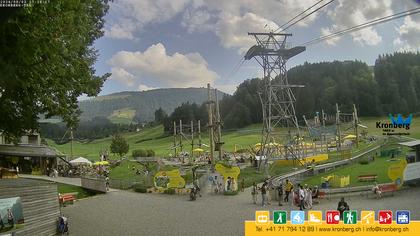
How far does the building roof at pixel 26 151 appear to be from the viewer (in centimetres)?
5774

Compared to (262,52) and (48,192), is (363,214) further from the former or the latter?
(262,52)

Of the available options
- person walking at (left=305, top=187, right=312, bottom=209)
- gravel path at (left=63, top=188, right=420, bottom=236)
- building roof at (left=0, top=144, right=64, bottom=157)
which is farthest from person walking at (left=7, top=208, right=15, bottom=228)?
building roof at (left=0, top=144, right=64, bottom=157)

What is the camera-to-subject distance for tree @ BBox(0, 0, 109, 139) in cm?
1373

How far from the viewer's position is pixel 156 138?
15450 cm

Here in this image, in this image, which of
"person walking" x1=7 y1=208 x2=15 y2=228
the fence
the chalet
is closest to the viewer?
"person walking" x1=7 y1=208 x2=15 y2=228

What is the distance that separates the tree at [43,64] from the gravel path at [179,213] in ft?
19.2

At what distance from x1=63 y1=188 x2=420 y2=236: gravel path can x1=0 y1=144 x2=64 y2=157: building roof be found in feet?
91.0

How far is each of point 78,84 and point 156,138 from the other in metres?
134

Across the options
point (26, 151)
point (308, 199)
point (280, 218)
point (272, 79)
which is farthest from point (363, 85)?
point (280, 218)

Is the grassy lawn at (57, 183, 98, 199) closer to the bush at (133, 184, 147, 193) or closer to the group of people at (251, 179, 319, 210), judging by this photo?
the bush at (133, 184, 147, 193)

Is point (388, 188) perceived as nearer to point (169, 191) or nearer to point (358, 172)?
point (358, 172)

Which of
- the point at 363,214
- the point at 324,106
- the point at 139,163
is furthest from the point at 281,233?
the point at 324,106

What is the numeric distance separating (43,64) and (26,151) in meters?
47.5

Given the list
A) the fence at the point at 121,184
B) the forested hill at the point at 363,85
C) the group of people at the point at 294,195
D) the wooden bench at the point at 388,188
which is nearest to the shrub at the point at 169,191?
the fence at the point at 121,184
